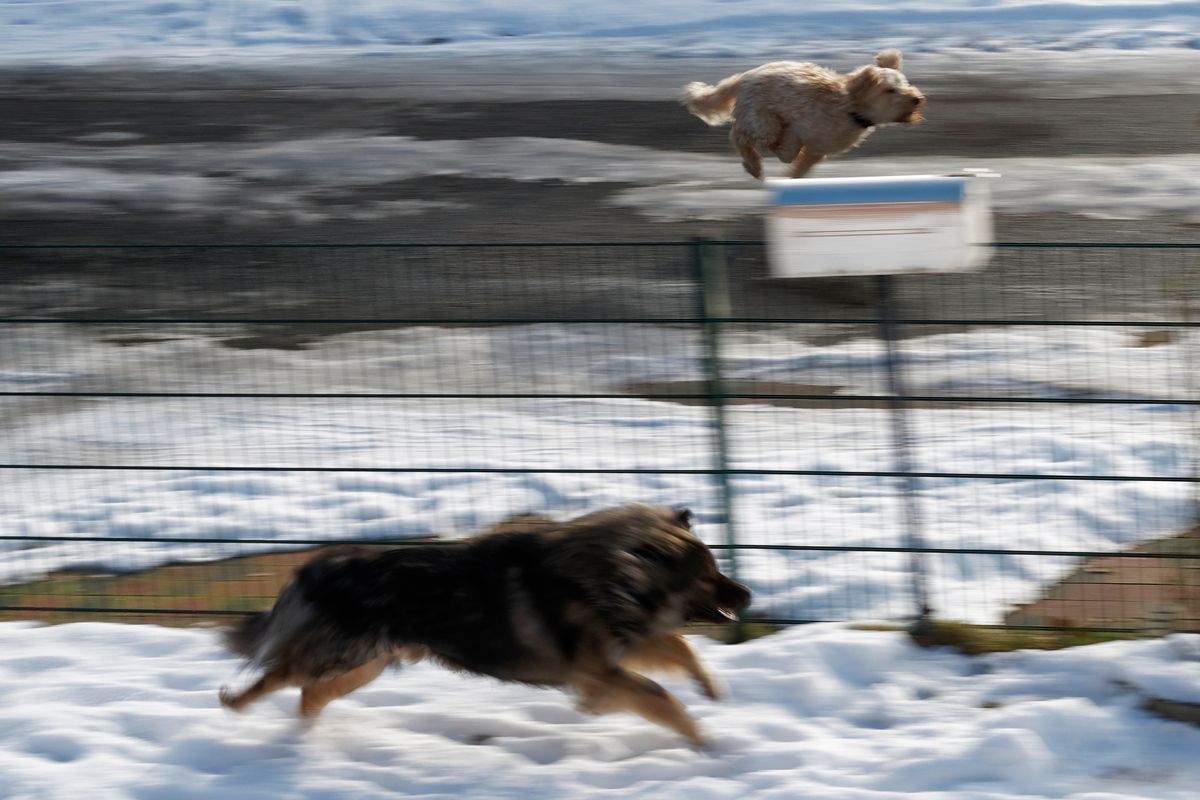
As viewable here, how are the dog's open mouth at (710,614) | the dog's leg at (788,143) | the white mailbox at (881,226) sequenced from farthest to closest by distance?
1. the dog's leg at (788,143)
2. the white mailbox at (881,226)
3. the dog's open mouth at (710,614)

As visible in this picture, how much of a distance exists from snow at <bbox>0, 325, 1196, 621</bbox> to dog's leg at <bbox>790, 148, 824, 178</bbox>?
3837 millimetres

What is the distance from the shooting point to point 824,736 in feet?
16.2

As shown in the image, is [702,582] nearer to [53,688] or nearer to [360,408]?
[53,688]

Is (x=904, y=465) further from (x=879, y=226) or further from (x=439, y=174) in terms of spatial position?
(x=439, y=174)

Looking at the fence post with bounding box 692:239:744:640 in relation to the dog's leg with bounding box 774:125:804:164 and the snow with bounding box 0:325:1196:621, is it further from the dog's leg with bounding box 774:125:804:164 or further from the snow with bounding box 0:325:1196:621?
the dog's leg with bounding box 774:125:804:164

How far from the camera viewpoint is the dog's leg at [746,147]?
13.0 m

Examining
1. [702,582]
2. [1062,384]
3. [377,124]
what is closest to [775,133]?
[1062,384]

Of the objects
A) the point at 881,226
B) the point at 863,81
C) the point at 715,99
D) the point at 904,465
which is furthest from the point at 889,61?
the point at 881,226

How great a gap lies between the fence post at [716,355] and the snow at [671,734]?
47 cm

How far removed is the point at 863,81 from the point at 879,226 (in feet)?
25.1

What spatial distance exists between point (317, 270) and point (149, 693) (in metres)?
6.60

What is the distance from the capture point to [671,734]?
16.3 feet

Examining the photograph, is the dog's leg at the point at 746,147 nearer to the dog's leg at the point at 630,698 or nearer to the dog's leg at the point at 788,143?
the dog's leg at the point at 788,143

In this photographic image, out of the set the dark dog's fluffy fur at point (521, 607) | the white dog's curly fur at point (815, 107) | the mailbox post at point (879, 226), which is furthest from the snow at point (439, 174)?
the dark dog's fluffy fur at point (521, 607)
